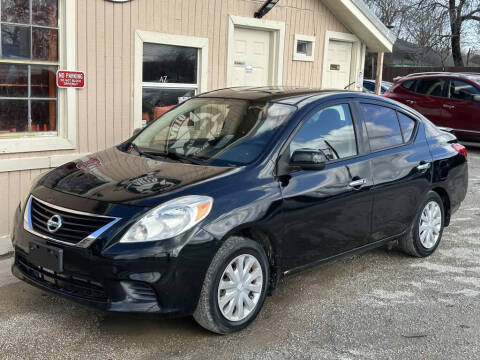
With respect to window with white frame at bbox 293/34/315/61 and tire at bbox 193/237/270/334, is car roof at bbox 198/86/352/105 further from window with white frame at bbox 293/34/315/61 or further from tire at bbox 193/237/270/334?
window with white frame at bbox 293/34/315/61

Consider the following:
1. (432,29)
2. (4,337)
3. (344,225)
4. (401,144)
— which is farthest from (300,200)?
(432,29)

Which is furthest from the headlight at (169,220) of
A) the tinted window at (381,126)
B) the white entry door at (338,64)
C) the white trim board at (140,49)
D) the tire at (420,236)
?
the white entry door at (338,64)

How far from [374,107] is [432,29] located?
29606 millimetres

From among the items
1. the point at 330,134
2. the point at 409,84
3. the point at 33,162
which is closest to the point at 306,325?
the point at 330,134

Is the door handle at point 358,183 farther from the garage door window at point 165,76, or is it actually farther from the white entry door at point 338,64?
the white entry door at point 338,64

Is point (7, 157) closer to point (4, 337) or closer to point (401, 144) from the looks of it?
point (4, 337)

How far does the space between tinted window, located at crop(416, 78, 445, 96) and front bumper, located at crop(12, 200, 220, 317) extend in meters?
11.0

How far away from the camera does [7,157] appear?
5766 millimetres

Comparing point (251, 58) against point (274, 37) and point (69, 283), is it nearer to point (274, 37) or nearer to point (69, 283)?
point (274, 37)

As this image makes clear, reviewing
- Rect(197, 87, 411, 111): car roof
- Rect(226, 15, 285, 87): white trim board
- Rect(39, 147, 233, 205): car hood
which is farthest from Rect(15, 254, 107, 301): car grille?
Rect(226, 15, 285, 87): white trim board

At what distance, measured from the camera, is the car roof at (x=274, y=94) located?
476 centimetres

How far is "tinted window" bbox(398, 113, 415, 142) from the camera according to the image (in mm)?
5449

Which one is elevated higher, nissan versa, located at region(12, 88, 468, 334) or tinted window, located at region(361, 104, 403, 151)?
tinted window, located at region(361, 104, 403, 151)

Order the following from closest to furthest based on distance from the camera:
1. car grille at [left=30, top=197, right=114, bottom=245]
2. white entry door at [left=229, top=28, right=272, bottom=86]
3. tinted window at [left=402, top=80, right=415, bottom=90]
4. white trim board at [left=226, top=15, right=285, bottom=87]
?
car grille at [left=30, top=197, right=114, bottom=245]
white trim board at [left=226, top=15, right=285, bottom=87]
white entry door at [left=229, top=28, right=272, bottom=86]
tinted window at [left=402, top=80, right=415, bottom=90]
